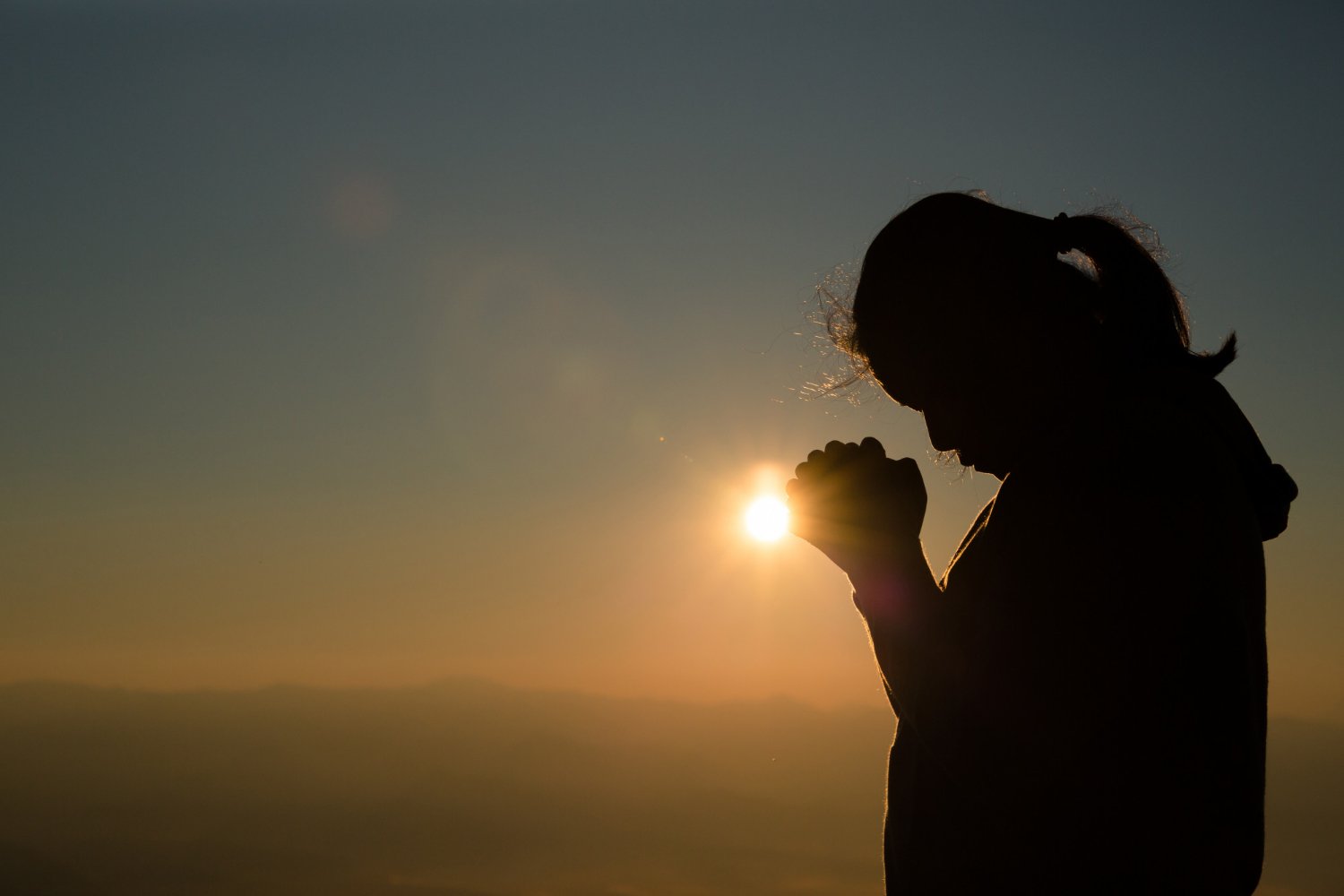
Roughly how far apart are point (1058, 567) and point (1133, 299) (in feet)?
2.33

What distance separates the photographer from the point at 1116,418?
1669 millimetres

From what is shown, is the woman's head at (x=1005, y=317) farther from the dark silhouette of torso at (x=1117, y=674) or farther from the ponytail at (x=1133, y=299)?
the dark silhouette of torso at (x=1117, y=674)

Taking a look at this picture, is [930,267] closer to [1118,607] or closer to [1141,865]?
[1118,607]

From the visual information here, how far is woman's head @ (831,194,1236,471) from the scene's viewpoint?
1.99m

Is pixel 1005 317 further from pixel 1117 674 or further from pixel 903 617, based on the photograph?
pixel 1117 674

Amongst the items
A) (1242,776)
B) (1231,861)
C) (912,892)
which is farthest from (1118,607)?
(912,892)

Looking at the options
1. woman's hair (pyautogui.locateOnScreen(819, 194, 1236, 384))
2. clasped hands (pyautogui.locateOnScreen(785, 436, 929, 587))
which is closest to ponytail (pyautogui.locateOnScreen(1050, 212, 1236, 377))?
woman's hair (pyautogui.locateOnScreen(819, 194, 1236, 384))

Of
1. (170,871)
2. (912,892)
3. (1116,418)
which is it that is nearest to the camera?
(1116,418)

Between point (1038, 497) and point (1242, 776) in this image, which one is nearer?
point (1242, 776)

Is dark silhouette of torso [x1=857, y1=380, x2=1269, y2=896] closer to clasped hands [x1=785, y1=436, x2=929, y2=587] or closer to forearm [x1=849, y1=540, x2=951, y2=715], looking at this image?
forearm [x1=849, y1=540, x2=951, y2=715]

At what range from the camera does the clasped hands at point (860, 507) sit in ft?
6.50

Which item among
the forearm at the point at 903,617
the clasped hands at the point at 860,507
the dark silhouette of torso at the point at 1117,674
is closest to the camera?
the dark silhouette of torso at the point at 1117,674

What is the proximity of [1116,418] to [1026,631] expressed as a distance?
1.26 ft

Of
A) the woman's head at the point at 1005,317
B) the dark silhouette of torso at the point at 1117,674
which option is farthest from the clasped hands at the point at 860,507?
the dark silhouette of torso at the point at 1117,674
